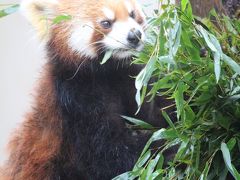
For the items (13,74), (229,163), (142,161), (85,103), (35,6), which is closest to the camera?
(229,163)

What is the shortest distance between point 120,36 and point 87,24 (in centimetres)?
20

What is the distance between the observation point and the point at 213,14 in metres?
2.03

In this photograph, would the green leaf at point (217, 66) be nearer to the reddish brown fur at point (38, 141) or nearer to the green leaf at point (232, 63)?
the green leaf at point (232, 63)

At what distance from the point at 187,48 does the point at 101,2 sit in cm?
87

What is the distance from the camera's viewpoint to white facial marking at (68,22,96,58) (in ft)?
8.41

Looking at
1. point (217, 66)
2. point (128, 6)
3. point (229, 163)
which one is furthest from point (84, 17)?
point (229, 163)

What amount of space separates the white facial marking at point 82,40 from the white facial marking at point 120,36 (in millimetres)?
98

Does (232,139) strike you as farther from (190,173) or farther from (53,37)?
(53,37)

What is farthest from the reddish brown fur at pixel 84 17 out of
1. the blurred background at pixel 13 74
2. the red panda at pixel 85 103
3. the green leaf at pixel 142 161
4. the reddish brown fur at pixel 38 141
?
the blurred background at pixel 13 74

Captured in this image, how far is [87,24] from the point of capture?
2.55 m

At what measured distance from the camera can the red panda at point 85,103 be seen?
8.00 feet

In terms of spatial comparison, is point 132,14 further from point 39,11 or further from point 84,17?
point 39,11

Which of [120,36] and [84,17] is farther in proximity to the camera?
[84,17]

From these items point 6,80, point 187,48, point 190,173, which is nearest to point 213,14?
point 187,48
